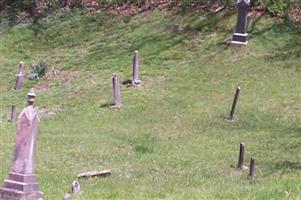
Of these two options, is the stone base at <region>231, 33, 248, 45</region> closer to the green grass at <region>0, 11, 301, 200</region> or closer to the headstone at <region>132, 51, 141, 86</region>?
the green grass at <region>0, 11, 301, 200</region>

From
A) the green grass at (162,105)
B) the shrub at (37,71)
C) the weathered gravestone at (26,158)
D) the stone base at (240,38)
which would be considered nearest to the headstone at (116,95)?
the green grass at (162,105)

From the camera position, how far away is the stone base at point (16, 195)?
30.7 feet

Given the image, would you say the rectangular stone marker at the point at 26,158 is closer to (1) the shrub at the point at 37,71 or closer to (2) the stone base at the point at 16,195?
(2) the stone base at the point at 16,195

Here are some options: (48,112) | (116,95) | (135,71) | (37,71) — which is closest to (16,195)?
(116,95)

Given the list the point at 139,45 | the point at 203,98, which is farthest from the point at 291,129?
the point at 139,45

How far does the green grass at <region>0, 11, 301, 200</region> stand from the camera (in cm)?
1215

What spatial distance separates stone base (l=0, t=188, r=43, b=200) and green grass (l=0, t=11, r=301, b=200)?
0.77 m

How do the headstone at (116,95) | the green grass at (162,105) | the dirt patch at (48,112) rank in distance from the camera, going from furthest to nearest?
the headstone at (116,95) → the dirt patch at (48,112) → the green grass at (162,105)

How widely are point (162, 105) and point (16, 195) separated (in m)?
11.6

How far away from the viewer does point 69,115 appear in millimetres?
20203

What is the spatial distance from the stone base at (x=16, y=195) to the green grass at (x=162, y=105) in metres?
0.77

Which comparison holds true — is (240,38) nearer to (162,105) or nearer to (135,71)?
(135,71)

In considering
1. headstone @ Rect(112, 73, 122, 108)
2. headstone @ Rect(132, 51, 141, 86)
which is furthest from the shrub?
headstone @ Rect(112, 73, 122, 108)

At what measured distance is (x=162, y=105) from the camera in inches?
818
